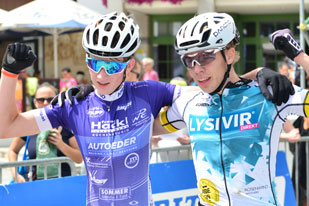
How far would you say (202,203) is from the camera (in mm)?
3035

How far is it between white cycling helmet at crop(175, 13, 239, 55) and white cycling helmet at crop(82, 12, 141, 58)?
32cm

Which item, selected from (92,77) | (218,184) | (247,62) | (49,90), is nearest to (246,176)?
(218,184)

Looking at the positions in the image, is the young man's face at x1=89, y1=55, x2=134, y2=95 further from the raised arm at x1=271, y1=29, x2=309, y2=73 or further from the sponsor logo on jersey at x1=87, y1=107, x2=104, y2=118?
the raised arm at x1=271, y1=29, x2=309, y2=73

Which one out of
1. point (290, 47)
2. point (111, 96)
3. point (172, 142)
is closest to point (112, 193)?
point (111, 96)

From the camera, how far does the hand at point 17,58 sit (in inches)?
117

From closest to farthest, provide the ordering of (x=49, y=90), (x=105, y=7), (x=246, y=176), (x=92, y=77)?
(x=246, y=176) < (x=92, y=77) < (x=49, y=90) < (x=105, y=7)

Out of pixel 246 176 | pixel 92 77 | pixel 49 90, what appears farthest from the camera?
pixel 49 90

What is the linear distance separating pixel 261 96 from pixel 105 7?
18.8 meters

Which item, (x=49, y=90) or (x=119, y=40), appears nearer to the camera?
(x=119, y=40)

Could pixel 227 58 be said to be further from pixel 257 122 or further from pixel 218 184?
pixel 218 184

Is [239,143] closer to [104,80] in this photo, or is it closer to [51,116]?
[104,80]

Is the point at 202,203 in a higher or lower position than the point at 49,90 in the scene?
lower

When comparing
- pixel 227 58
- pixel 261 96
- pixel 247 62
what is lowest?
pixel 247 62

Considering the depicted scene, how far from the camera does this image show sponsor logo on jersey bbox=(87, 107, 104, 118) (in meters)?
3.19
